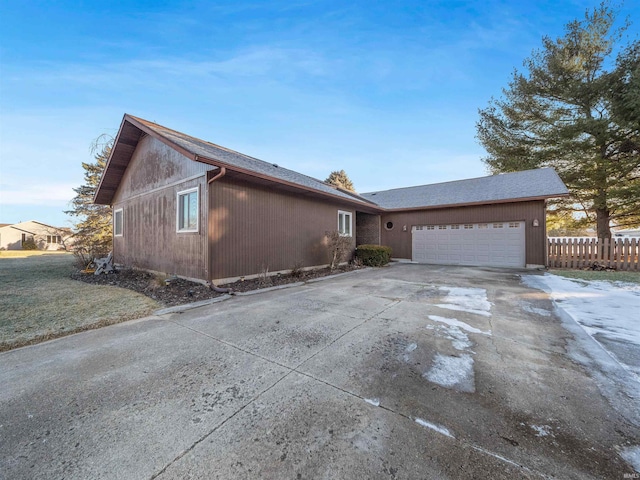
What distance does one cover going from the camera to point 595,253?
29.9 feet

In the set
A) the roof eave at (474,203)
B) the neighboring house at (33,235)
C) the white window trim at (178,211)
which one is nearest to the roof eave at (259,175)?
the white window trim at (178,211)

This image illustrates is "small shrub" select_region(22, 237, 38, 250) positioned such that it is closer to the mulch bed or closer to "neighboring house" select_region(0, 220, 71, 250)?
"neighboring house" select_region(0, 220, 71, 250)

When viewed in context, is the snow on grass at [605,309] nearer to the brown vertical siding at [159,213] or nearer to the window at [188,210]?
the brown vertical siding at [159,213]

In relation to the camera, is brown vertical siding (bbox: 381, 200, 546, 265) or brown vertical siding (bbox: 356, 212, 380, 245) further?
brown vertical siding (bbox: 356, 212, 380, 245)

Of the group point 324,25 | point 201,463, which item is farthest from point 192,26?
point 201,463

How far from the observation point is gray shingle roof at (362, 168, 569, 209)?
9.79 m

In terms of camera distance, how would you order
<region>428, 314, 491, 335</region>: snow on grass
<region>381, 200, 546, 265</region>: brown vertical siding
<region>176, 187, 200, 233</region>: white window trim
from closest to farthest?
<region>428, 314, 491, 335</region>: snow on grass → <region>176, 187, 200, 233</region>: white window trim → <region>381, 200, 546, 265</region>: brown vertical siding

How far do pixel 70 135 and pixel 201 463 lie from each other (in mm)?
13980

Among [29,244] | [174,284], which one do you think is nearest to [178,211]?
[174,284]

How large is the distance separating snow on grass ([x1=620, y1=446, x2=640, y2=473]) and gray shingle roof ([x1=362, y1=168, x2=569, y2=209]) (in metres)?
10.3

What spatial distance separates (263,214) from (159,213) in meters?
3.74

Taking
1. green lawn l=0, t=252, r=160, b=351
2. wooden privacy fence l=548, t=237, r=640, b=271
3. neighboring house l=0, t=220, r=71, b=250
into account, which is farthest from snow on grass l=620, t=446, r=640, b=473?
neighboring house l=0, t=220, r=71, b=250

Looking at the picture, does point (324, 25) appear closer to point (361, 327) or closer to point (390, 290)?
point (390, 290)

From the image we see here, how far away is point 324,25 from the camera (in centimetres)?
793
